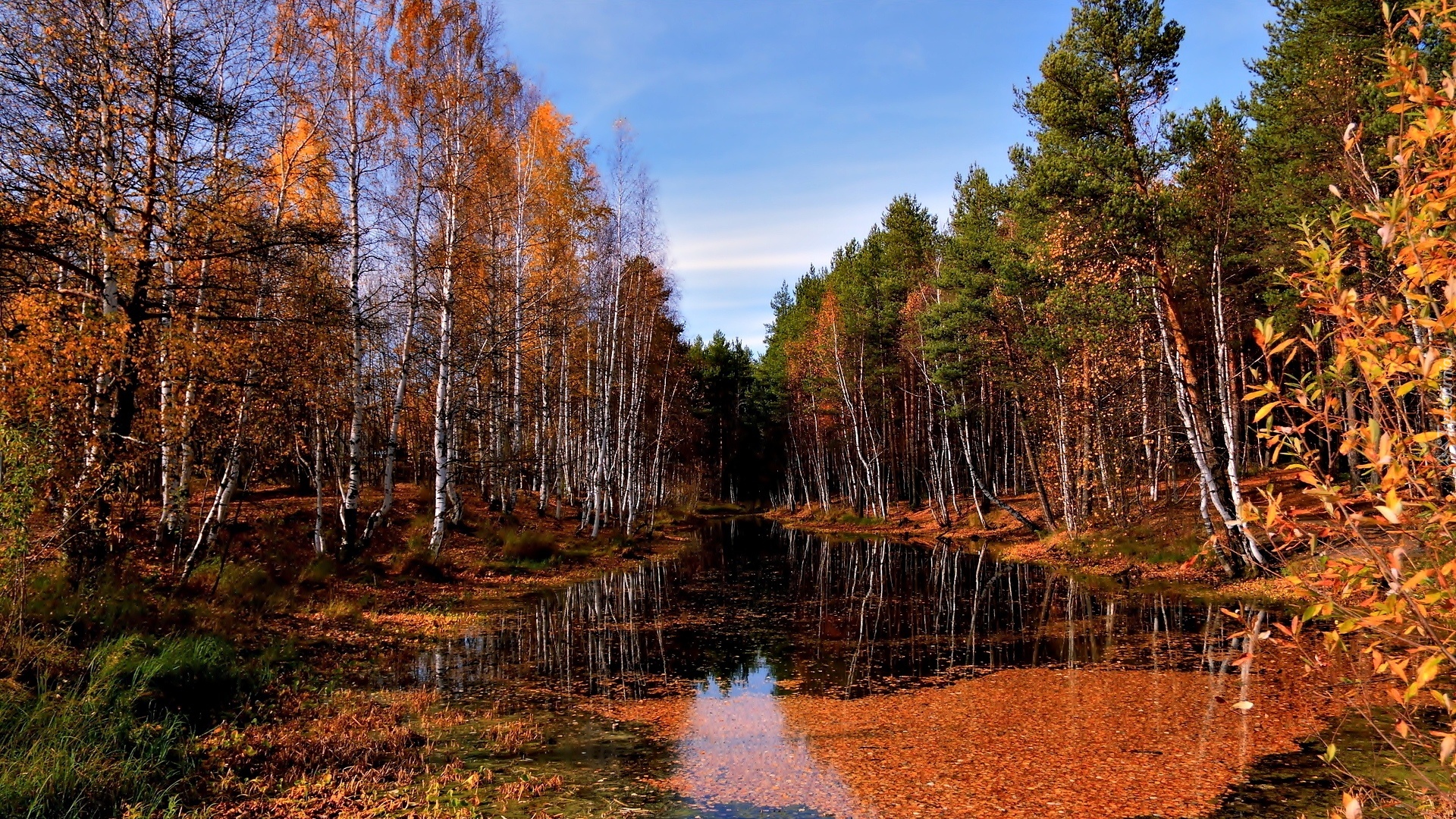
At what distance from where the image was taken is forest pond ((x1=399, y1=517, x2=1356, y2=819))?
6.33m

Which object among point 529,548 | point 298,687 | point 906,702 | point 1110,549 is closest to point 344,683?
point 298,687

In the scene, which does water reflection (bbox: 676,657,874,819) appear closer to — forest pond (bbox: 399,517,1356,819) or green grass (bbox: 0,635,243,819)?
forest pond (bbox: 399,517,1356,819)

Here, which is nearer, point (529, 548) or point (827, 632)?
point (827, 632)

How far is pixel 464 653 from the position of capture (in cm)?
1176

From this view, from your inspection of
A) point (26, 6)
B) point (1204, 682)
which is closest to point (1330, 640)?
point (1204, 682)

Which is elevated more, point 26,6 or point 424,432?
point 26,6

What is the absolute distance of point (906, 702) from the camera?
30.2ft

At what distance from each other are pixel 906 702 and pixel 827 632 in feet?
15.6

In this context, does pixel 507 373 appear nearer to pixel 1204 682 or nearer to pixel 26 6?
pixel 26 6

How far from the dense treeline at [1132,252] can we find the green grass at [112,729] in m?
8.39

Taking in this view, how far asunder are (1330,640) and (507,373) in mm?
24002

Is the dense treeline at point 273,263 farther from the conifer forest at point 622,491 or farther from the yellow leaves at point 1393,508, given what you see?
the yellow leaves at point 1393,508

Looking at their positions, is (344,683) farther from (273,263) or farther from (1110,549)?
(1110,549)

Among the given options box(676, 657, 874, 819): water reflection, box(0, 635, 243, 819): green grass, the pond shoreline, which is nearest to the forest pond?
box(676, 657, 874, 819): water reflection
